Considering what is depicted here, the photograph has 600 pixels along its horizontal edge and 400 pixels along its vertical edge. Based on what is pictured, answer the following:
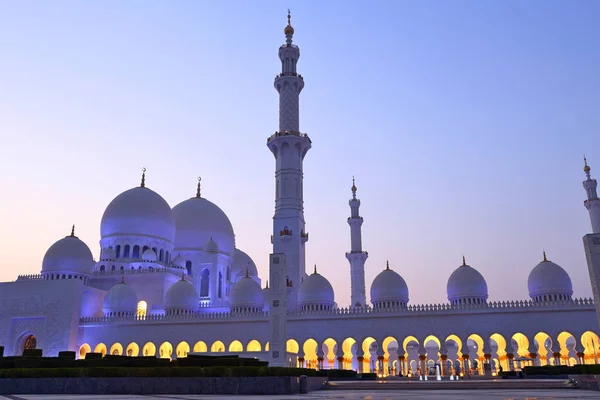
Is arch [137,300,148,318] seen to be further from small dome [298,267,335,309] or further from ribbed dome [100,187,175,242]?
small dome [298,267,335,309]

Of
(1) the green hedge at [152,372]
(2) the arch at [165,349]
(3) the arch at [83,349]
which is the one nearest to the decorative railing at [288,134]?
(2) the arch at [165,349]

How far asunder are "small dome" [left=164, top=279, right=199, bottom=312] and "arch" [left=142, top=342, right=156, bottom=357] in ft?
7.56

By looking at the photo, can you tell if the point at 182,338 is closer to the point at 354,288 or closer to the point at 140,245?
the point at 140,245

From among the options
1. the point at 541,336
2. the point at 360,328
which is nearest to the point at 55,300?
the point at 360,328

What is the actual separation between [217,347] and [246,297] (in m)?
3.41

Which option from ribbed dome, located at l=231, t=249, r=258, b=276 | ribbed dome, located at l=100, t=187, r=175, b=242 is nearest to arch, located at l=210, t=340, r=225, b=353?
ribbed dome, located at l=231, t=249, r=258, b=276

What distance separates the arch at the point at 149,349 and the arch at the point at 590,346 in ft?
79.7

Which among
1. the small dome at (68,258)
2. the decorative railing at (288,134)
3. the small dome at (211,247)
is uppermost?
the decorative railing at (288,134)

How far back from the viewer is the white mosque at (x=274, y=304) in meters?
27.9

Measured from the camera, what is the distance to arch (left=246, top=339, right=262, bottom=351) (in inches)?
1232

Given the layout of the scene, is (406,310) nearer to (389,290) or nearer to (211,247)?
(389,290)

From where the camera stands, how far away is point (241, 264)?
145 feet

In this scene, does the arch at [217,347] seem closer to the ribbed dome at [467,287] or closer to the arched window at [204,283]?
the arched window at [204,283]

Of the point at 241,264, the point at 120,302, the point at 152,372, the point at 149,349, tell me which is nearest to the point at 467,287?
the point at 149,349
